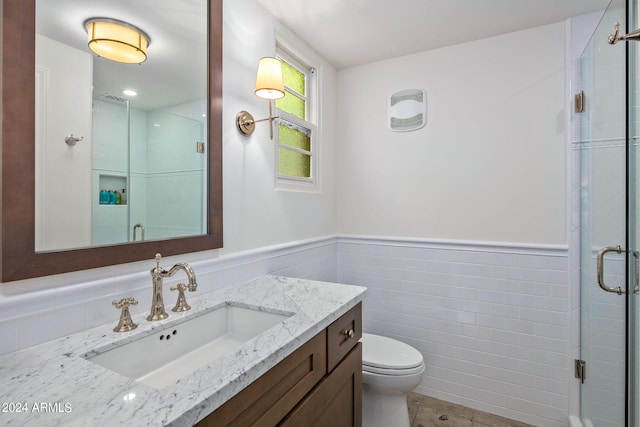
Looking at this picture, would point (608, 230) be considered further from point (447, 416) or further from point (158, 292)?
point (158, 292)

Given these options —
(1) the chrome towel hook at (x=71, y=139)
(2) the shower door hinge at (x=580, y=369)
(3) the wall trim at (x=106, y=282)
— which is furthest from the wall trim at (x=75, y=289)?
(2) the shower door hinge at (x=580, y=369)

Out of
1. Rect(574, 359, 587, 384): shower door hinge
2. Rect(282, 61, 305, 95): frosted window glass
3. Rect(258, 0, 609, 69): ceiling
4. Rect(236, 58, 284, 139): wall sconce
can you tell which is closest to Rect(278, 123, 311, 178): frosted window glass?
Rect(282, 61, 305, 95): frosted window glass

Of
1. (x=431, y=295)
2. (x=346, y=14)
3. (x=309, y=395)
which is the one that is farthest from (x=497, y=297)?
(x=346, y=14)

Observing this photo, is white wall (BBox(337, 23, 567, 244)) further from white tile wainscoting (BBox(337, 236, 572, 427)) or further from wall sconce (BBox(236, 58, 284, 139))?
wall sconce (BBox(236, 58, 284, 139))

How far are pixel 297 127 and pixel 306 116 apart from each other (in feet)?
0.62

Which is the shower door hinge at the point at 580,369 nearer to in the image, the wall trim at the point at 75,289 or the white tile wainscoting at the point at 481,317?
the white tile wainscoting at the point at 481,317

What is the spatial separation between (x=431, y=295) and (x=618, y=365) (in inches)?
38.4

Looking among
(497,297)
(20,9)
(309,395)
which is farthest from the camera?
(497,297)

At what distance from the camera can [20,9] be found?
0.84 meters

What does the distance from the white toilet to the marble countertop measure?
76cm

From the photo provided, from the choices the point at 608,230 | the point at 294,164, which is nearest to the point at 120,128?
the point at 294,164

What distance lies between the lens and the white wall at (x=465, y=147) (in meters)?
1.90

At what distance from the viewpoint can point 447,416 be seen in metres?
1.98

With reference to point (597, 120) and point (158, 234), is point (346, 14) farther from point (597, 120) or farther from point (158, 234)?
point (158, 234)
